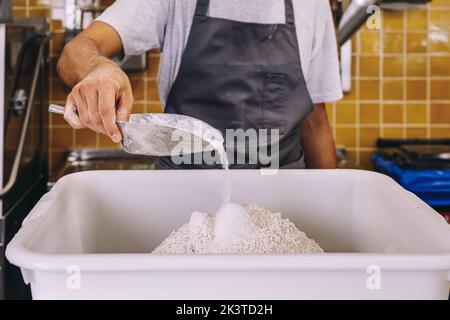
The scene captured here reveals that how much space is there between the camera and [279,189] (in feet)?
3.08

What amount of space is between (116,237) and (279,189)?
0.28m

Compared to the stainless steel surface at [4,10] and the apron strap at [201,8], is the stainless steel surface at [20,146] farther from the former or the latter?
the apron strap at [201,8]

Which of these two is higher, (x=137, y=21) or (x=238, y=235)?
(x=137, y=21)

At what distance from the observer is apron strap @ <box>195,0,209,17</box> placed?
133 centimetres

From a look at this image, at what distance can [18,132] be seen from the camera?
71.6 inches

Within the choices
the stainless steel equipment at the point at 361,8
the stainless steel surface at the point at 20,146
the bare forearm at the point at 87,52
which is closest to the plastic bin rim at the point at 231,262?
the stainless steel equipment at the point at 361,8

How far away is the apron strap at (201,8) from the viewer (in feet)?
4.37

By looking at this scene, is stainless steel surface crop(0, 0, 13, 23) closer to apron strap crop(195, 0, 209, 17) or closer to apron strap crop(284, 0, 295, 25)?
apron strap crop(195, 0, 209, 17)

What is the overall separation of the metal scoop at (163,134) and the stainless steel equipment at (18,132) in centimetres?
78

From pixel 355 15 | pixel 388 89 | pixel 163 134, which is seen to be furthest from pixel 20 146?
pixel 388 89

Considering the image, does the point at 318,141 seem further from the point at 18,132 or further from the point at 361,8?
the point at 18,132

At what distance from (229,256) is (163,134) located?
1.07 feet
